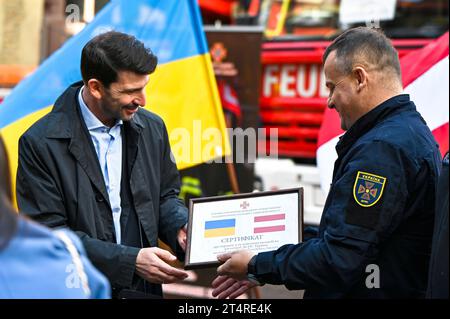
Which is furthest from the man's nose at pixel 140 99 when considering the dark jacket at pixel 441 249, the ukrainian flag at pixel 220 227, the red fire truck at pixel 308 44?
the red fire truck at pixel 308 44

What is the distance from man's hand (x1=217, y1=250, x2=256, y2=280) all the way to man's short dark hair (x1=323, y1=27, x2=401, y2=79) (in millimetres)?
758

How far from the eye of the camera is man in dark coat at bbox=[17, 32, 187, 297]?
278cm

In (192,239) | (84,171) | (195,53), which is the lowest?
(192,239)

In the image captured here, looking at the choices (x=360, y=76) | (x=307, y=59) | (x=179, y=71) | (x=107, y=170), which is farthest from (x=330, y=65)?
(x=307, y=59)

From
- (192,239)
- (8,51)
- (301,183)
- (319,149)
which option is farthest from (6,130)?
(8,51)

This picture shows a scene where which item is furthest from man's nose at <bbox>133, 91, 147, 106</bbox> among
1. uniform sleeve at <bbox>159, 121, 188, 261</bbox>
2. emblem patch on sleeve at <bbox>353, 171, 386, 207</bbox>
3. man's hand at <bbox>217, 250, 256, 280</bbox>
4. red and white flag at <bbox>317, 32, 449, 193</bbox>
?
red and white flag at <bbox>317, 32, 449, 193</bbox>

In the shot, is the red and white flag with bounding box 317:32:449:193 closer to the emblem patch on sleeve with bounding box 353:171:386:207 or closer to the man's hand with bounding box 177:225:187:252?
the man's hand with bounding box 177:225:187:252

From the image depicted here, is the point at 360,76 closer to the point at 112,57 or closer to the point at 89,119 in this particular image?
the point at 112,57

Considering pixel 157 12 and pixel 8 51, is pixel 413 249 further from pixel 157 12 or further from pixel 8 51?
pixel 8 51

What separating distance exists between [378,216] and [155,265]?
882 mm

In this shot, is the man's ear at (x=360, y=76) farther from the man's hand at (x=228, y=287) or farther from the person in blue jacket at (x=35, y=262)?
the person in blue jacket at (x=35, y=262)

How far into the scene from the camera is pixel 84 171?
2.83 m

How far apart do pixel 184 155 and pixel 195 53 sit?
2.08 feet

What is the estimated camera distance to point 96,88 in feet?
9.54
